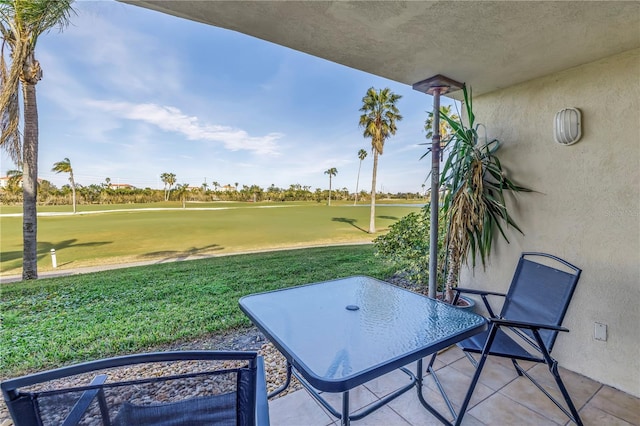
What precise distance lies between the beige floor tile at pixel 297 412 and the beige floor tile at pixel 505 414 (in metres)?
0.88

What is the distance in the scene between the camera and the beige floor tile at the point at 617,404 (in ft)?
5.33

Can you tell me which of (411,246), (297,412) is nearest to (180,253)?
(411,246)

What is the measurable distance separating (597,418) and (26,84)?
7862 millimetres

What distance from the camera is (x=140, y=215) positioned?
23.0 m

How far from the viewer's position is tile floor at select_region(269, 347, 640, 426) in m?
1.57

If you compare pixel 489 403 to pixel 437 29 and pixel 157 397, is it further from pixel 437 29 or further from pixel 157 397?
pixel 437 29

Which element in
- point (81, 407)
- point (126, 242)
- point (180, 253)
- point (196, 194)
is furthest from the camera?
point (196, 194)

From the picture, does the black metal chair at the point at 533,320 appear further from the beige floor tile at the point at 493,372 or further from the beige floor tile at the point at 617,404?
the beige floor tile at the point at 617,404

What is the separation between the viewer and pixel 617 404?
67.5 inches

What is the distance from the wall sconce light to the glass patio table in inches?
61.1

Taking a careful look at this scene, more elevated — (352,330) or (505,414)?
(352,330)

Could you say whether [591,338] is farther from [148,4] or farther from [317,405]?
[148,4]

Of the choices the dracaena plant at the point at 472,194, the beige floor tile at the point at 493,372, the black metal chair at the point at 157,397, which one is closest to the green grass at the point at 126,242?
the dracaena plant at the point at 472,194

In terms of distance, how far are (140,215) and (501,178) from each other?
2643 centimetres
